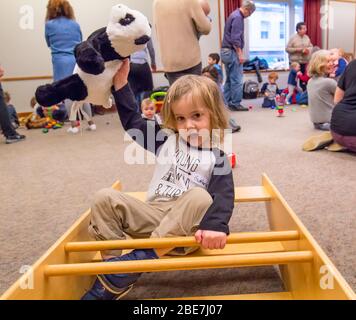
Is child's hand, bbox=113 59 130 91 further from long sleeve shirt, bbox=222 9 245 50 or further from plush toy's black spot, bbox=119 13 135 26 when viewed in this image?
long sleeve shirt, bbox=222 9 245 50

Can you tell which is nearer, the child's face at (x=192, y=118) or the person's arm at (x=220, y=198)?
the person's arm at (x=220, y=198)

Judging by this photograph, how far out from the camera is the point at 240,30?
3.24 meters

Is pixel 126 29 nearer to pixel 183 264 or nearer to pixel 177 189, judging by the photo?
pixel 177 189

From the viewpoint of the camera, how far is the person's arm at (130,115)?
0.88 meters

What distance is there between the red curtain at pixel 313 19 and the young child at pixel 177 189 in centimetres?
499

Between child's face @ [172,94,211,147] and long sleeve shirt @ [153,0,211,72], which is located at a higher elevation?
long sleeve shirt @ [153,0,211,72]

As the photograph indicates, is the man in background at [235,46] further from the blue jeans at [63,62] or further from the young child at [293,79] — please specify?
the blue jeans at [63,62]

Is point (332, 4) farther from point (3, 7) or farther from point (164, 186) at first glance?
point (164, 186)

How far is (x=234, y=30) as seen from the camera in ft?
10.7

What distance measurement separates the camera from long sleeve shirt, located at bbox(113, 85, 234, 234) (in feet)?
2.63

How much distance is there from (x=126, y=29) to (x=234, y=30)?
8.84 feet

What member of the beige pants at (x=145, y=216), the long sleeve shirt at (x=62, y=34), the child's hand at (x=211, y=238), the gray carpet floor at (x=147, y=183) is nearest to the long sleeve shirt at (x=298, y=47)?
the gray carpet floor at (x=147, y=183)

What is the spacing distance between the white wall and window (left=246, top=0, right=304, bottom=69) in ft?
5.78

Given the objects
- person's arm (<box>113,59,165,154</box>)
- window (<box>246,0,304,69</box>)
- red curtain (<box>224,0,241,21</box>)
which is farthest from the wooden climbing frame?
window (<box>246,0,304,69</box>)
